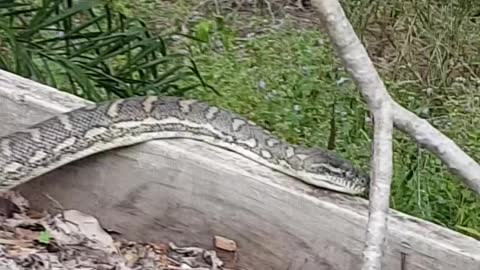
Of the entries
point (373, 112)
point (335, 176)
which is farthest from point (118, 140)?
point (373, 112)

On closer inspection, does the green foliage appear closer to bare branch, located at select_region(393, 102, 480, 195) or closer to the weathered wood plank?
the weathered wood plank

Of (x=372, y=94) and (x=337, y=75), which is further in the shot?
(x=337, y=75)

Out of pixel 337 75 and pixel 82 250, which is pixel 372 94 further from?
pixel 337 75

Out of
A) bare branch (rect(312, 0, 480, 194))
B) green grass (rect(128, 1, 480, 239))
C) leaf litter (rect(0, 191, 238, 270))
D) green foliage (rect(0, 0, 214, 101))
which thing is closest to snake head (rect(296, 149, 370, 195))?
leaf litter (rect(0, 191, 238, 270))

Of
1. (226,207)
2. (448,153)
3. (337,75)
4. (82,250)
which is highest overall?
(448,153)

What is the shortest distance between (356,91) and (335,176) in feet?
6.64

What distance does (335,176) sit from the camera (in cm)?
229

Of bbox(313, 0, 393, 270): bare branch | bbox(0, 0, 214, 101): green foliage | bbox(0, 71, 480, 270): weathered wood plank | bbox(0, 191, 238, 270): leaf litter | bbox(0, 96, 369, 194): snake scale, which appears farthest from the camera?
bbox(0, 0, 214, 101): green foliage

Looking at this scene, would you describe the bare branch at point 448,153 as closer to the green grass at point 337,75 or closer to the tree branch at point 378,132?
the tree branch at point 378,132

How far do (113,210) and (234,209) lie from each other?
325 mm

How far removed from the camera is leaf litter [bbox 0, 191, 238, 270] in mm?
2189

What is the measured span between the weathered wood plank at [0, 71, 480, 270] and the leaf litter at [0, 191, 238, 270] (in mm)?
29

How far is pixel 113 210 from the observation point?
2383 mm

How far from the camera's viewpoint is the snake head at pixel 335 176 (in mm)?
2244
